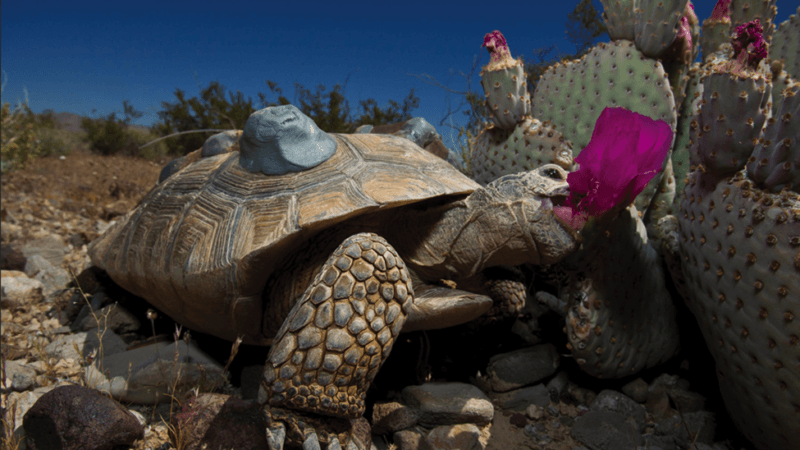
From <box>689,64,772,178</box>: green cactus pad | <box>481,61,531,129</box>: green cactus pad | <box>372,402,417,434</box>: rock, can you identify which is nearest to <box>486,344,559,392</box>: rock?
<box>372,402,417,434</box>: rock

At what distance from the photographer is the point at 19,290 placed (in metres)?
2.94

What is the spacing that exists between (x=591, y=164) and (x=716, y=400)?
4.74 ft

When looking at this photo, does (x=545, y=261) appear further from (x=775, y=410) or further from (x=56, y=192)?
(x=56, y=192)

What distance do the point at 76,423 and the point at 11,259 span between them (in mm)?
2760

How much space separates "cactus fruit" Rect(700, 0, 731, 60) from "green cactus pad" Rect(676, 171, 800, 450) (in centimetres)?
203

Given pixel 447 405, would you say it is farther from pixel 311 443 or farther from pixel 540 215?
pixel 540 215

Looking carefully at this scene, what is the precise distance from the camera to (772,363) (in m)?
1.46

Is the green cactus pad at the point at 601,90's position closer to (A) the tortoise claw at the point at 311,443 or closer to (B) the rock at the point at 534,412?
(B) the rock at the point at 534,412

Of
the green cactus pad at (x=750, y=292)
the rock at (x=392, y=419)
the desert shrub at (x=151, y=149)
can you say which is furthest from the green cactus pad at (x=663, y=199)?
the desert shrub at (x=151, y=149)

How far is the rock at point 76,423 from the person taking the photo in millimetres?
1488

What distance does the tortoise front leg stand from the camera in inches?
54.4

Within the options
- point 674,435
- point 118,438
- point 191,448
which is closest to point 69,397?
point 118,438

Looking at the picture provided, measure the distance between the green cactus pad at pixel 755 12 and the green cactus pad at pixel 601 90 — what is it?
1.11 meters

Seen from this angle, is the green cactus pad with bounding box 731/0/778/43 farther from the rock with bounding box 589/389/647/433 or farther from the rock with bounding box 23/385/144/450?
the rock with bounding box 23/385/144/450
